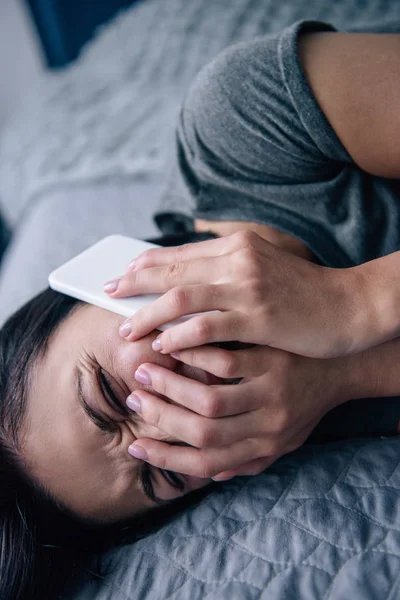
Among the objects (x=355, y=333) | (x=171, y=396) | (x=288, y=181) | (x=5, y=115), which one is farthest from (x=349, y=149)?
(x=5, y=115)

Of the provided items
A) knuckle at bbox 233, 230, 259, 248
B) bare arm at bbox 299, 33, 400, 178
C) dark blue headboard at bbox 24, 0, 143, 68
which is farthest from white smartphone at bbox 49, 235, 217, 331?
dark blue headboard at bbox 24, 0, 143, 68

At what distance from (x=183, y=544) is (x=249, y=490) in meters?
0.11

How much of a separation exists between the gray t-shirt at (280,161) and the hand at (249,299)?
19 centimetres

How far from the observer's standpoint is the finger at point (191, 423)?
0.67 metres

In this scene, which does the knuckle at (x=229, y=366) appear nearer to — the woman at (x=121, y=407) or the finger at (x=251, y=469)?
the woman at (x=121, y=407)

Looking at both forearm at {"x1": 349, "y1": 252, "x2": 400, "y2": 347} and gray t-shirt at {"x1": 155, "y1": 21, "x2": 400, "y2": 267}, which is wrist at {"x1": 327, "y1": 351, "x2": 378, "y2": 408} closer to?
forearm at {"x1": 349, "y1": 252, "x2": 400, "y2": 347}

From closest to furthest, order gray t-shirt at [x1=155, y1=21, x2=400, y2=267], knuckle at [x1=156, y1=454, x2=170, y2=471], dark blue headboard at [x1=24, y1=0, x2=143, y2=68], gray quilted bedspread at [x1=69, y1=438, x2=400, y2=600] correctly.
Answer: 1. gray quilted bedspread at [x1=69, y1=438, x2=400, y2=600]
2. knuckle at [x1=156, y1=454, x2=170, y2=471]
3. gray t-shirt at [x1=155, y1=21, x2=400, y2=267]
4. dark blue headboard at [x1=24, y1=0, x2=143, y2=68]

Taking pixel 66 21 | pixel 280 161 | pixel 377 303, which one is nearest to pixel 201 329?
pixel 377 303

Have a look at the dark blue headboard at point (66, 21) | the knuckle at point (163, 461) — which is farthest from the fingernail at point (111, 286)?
the dark blue headboard at point (66, 21)

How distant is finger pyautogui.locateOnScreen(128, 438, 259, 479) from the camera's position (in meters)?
0.69

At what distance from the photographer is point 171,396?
2.19 feet

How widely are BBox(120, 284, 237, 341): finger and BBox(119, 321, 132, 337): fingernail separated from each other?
3 cm

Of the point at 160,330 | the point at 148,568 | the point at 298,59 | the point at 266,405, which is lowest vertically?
the point at 148,568

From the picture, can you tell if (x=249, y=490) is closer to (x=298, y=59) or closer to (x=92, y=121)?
(x=298, y=59)
